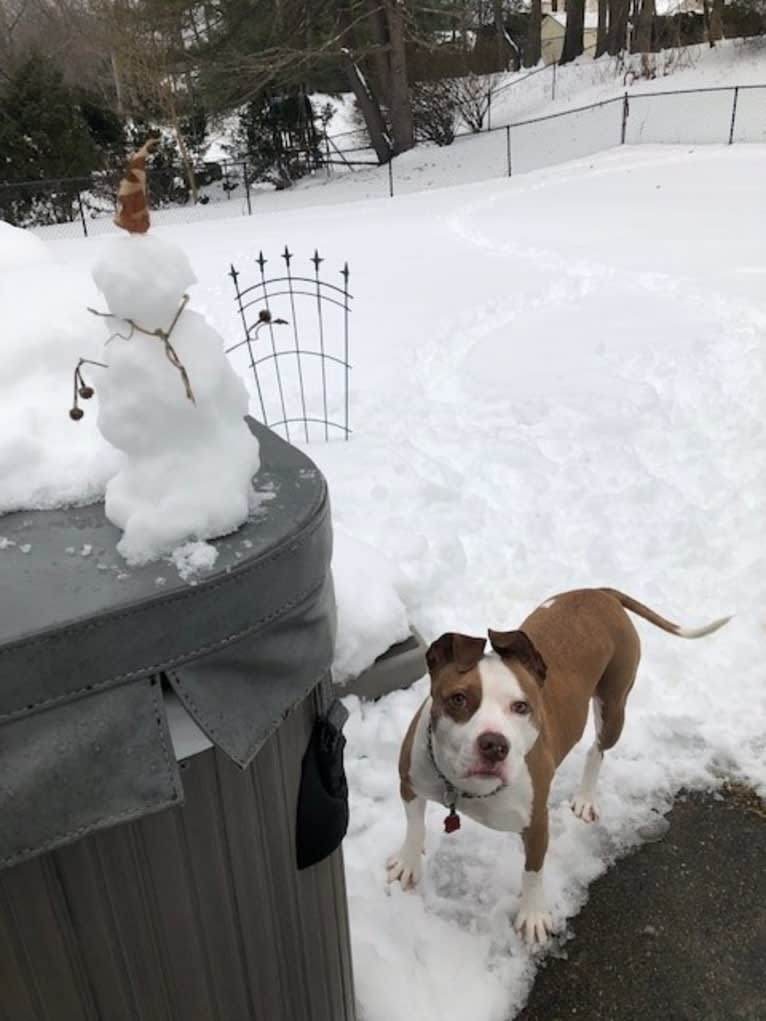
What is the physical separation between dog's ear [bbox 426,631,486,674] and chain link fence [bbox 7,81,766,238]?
16.8 m

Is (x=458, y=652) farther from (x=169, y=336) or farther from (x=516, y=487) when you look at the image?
(x=516, y=487)

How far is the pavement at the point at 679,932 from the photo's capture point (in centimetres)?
219

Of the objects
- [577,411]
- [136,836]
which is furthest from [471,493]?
[136,836]

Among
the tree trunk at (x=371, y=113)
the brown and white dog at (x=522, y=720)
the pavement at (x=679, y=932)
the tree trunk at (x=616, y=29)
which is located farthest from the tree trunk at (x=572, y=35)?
the pavement at (x=679, y=932)

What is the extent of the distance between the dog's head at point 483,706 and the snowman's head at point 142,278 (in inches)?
43.5

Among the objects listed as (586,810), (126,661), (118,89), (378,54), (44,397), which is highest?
(378,54)

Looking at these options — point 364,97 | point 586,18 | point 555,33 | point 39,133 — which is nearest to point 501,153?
point 364,97

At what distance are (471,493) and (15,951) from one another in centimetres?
336

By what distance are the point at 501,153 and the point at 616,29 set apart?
9553 mm

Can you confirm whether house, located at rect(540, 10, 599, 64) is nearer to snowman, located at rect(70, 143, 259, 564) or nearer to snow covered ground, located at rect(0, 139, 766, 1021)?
snow covered ground, located at rect(0, 139, 766, 1021)

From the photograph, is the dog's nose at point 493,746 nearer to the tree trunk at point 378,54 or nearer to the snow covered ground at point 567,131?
the snow covered ground at point 567,131

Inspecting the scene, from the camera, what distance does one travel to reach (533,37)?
1141 inches

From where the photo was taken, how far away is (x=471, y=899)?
2.43m

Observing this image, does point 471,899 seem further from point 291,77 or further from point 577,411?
point 291,77
